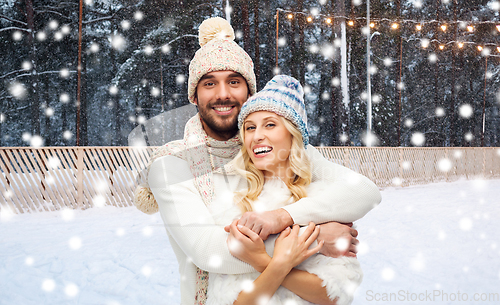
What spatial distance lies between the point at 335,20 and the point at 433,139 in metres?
16.2

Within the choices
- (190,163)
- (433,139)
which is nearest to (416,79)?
(433,139)

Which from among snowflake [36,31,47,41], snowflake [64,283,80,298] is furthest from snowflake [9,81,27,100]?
snowflake [64,283,80,298]

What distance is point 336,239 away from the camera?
4.31 feet

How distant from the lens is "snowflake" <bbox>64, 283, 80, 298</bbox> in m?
3.48

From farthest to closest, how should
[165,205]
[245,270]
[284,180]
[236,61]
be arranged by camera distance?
[236,61]
[284,180]
[165,205]
[245,270]

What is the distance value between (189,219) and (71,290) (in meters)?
3.10

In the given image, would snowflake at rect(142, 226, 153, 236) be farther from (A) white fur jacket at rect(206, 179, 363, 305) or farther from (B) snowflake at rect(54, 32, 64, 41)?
(B) snowflake at rect(54, 32, 64, 41)

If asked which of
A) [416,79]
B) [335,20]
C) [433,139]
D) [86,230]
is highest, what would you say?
[335,20]

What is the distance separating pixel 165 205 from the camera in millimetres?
1431

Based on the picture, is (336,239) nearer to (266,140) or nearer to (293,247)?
(293,247)

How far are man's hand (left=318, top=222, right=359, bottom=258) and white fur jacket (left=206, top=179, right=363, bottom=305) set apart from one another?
4 cm

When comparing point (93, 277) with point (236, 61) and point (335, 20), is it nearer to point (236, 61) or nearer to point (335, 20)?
point (236, 61)

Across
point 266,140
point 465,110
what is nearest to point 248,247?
point 266,140

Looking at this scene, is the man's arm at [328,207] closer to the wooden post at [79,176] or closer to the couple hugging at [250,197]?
the couple hugging at [250,197]
